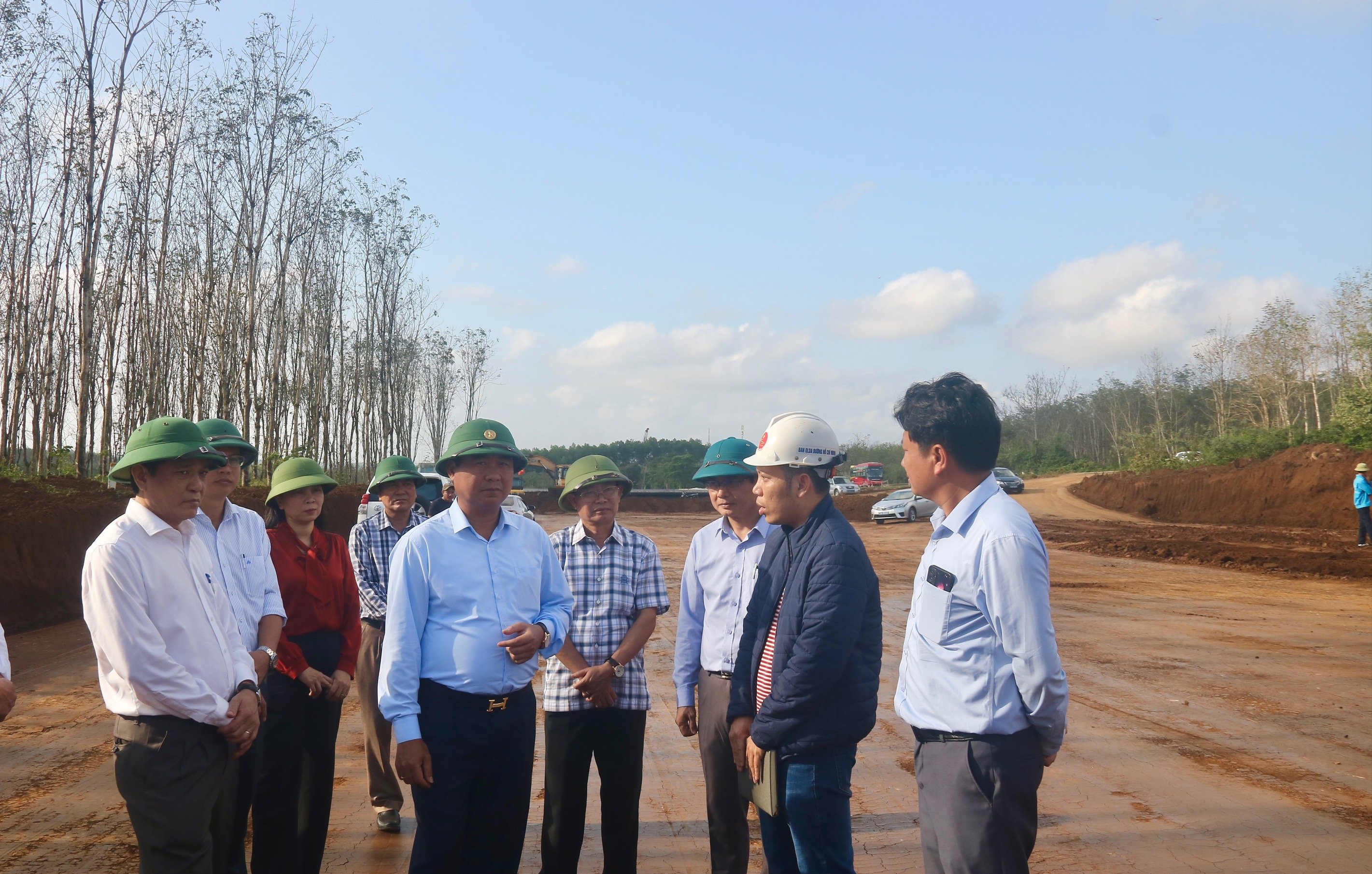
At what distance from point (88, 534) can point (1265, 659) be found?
14602 mm

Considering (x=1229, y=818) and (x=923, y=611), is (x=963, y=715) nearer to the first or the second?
(x=923, y=611)

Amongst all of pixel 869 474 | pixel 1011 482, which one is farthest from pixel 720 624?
pixel 869 474

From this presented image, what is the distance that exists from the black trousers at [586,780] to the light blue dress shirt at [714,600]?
1.03 feet

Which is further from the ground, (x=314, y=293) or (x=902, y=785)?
(x=314, y=293)

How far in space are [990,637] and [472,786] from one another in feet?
6.01

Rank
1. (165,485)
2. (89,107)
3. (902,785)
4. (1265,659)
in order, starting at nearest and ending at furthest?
1. (165,485)
2. (902,785)
3. (1265,659)
4. (89,107)

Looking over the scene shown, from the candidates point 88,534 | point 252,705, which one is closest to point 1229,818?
point 252,705

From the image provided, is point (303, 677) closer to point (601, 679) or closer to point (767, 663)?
point (601, 679)

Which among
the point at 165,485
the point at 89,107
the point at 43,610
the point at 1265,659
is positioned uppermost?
the point at 89,107

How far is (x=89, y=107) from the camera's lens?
1388 cm

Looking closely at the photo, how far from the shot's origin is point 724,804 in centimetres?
346

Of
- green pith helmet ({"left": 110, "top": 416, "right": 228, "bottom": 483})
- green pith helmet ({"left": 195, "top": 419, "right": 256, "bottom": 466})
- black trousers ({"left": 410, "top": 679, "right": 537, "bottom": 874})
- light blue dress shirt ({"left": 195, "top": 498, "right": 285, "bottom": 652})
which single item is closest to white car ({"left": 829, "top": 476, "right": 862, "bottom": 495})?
green pith helmet ({"left": 195, "top": 419, "right": 256, "bottom": 466})

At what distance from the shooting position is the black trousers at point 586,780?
3.54 metres

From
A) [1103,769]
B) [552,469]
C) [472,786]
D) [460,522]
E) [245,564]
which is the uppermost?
[552,469]
